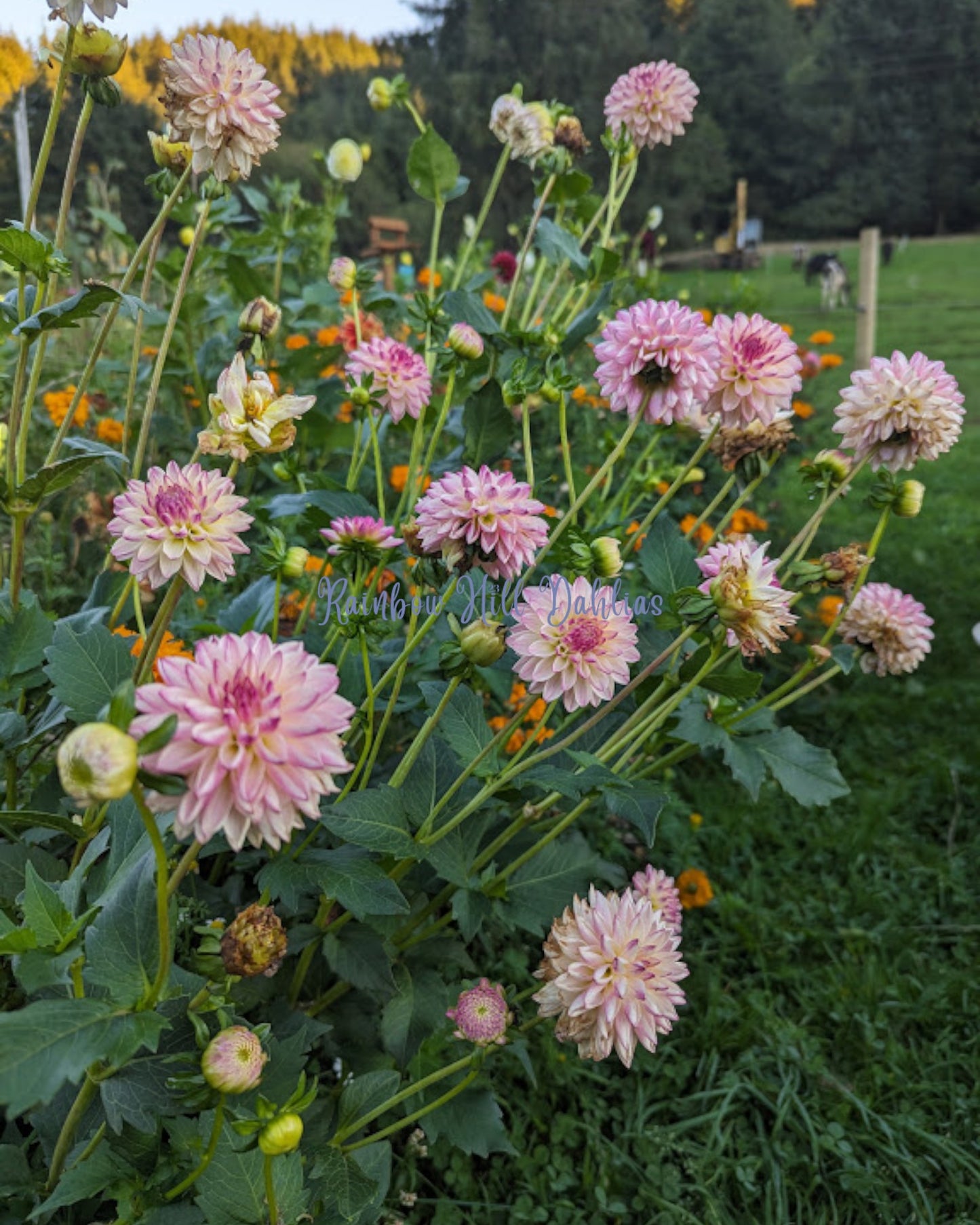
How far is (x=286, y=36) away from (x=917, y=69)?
16.4ft

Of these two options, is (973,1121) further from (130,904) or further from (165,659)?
(165,659)

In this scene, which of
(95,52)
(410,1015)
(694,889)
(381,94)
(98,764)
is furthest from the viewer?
(694,889)

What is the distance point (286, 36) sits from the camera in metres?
Result: 4.29

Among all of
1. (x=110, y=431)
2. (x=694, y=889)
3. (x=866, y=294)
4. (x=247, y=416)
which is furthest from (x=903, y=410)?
(x=866, y=294)

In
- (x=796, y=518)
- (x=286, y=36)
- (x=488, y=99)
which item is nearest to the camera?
(x=796, y=518)

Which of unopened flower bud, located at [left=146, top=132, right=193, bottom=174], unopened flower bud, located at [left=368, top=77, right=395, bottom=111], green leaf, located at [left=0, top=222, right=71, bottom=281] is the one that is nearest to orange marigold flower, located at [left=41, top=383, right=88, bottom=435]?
unopened flower bud, located at [left=368, top=77, right=395, bottom=111]

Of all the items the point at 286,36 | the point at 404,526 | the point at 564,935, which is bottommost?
the point at 564,935

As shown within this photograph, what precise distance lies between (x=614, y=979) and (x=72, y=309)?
71 centimetres

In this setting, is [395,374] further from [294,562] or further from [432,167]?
[432,167]

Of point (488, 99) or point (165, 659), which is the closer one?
point (165, 659)

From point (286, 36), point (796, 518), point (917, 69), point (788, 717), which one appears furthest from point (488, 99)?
point (788, 717)

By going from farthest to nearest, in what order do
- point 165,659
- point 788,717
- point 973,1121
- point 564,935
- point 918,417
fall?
point 788,717 → point 973,1121 → point 918,417 → point 564,935 → point 165,659

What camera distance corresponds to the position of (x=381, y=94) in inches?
56.7

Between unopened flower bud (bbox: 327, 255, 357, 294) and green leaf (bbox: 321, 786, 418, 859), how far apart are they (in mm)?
698
